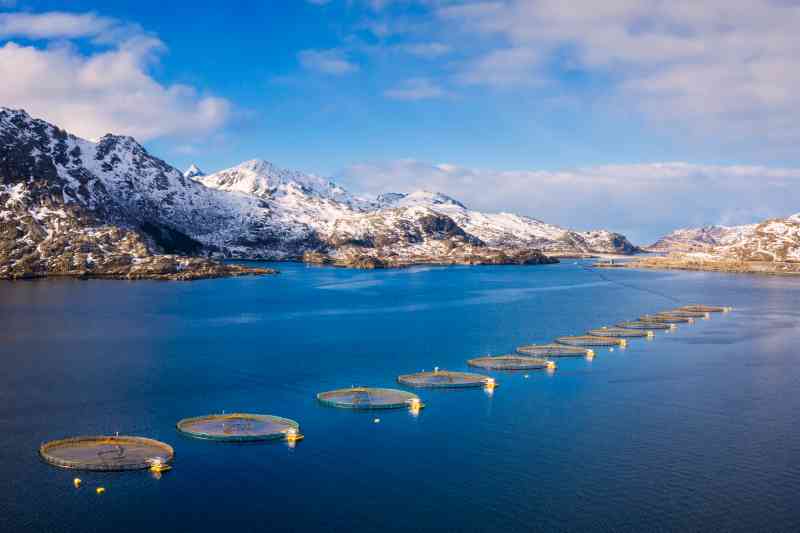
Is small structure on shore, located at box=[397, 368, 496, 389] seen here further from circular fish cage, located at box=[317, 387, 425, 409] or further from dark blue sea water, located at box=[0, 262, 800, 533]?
circular fish cage, located at box=[317, 387, 425, 409]

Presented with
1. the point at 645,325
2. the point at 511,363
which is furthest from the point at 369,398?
the point at 645,325

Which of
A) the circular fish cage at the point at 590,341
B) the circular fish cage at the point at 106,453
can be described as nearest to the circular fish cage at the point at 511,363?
the circular fish cage at the point at 590,341

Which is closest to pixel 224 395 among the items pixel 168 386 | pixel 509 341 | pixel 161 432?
pixel 168 386

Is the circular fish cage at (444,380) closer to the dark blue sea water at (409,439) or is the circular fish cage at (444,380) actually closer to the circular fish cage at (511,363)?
the dark blue sea water at (409,439)

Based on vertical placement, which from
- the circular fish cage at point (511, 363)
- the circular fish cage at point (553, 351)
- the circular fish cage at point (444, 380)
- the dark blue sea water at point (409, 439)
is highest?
the circular fish cage at point (553, 351)

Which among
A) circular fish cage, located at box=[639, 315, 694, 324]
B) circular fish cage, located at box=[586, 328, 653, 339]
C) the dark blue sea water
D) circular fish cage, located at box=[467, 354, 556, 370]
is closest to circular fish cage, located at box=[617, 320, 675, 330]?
circular fish cage, located at box=[639, 315, 694, 324]

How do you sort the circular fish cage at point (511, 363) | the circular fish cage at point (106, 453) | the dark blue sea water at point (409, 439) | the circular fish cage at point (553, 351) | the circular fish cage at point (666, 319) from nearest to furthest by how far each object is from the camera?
the dark blue sea water at point (409, 439) < the circular fish cage at point (106, 453) < the circular fish cage at point (511, 363) < the circular fish cage at point (553, 351) < the circular fish cage at point (666, 319)
